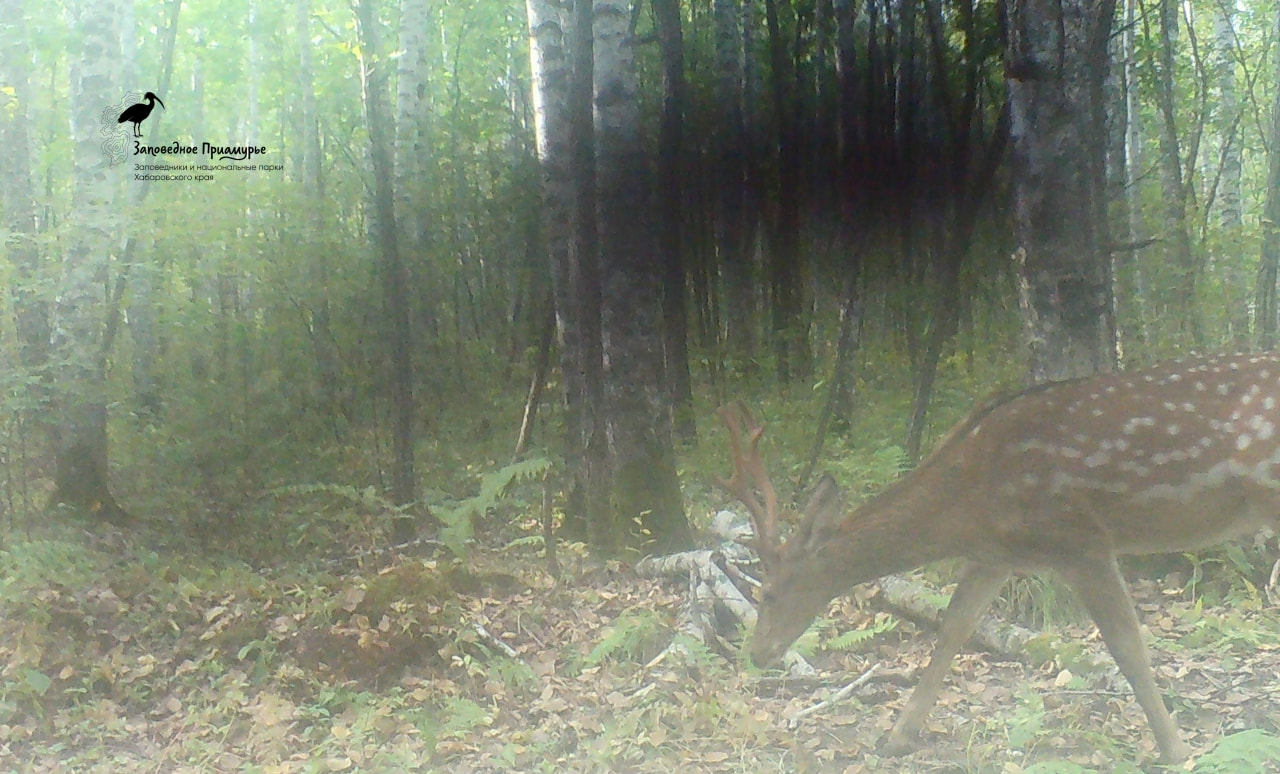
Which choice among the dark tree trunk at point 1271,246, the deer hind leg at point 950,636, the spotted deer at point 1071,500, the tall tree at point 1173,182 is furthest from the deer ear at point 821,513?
the dark tree trunk at point 1271,246

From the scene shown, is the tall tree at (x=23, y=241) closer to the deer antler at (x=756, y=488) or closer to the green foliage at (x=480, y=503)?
the green foliage at (x=480, y=503)

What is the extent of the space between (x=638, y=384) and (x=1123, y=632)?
123 centimetres

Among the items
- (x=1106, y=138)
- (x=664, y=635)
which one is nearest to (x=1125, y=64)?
(x=1106, y=138)

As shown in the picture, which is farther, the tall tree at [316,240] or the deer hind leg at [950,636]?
the tall tree at [316,240]

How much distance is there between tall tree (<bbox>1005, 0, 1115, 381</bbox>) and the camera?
218 centimetres

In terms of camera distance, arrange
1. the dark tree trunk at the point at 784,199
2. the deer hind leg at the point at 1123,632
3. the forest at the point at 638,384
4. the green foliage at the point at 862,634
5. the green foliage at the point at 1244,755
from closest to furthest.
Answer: the green foliage at the point at 1244,755
the deer hind leg at the point at 1123,632
the forest at the point at 638,384
the green foliage at the point at 862,634
the dark tree trunk at the point at 784,199

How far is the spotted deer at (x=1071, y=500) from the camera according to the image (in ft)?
6.73

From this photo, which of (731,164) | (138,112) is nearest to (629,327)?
(731,164)

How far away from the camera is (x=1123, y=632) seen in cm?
205

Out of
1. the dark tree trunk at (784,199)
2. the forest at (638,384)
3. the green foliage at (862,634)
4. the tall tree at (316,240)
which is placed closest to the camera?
the forest at (638,384)

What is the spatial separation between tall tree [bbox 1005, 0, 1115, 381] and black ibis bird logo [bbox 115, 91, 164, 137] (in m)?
2.04

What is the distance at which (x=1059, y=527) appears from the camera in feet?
6.86

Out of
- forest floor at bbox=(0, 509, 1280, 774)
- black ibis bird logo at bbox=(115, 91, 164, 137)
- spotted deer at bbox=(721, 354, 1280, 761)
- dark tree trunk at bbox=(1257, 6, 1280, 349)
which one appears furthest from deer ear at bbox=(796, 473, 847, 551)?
black ibis bird logo at bbox=(115, 91, 164, 137)

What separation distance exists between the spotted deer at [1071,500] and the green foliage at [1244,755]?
91mm
